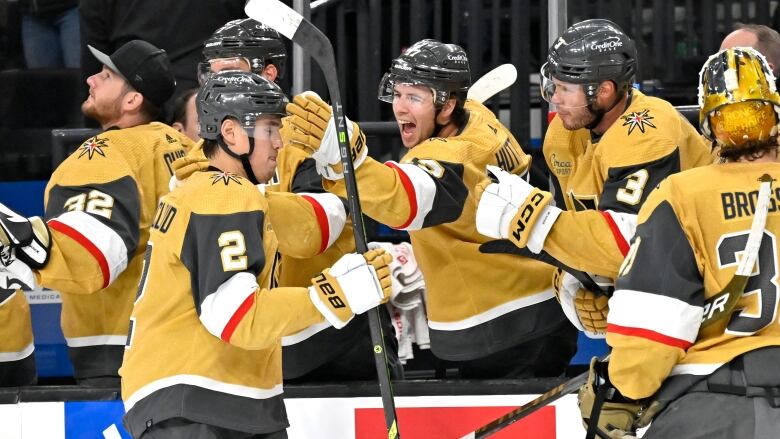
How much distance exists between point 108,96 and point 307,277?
90 cm

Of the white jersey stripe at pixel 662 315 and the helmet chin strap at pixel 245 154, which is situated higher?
the helmet chin strap at pixel 245 154

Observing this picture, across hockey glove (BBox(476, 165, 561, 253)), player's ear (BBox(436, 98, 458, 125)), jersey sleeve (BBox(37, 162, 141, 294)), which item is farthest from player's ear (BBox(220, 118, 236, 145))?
player's ear (BBox(436, 98, 458, 125))

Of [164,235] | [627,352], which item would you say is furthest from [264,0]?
[627,352]

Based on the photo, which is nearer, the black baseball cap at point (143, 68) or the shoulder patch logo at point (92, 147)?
the shoulder patch logo at point (92, 147)

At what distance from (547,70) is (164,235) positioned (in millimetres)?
1283

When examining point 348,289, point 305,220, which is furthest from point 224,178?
point 305,220

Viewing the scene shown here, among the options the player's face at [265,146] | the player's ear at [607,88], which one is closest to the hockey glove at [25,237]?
the player's face at [265,146]

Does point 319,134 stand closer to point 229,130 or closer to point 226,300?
point 229,130

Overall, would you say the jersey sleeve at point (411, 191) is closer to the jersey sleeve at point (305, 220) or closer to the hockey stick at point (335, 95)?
the jersey sleeve at point (305, 220)

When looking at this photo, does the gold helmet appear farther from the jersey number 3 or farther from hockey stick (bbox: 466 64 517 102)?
hockey stick (bbox: 466 64 517 102)

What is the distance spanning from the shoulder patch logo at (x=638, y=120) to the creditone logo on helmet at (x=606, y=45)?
204 millimetres

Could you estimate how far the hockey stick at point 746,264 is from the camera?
296 cm

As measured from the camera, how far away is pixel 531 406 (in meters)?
3.72

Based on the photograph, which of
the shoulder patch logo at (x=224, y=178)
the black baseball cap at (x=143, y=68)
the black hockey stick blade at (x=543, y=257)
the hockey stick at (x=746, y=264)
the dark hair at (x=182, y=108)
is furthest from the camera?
the dark hair at (x=182, y=108)
